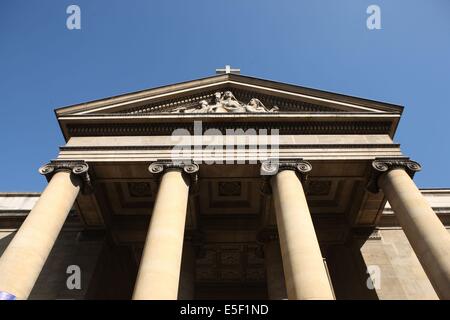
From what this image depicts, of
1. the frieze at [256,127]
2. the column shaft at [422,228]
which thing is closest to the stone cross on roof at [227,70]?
the frieze at [256,127]

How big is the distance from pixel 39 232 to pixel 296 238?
1111 cm

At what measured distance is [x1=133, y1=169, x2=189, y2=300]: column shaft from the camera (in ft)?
44.1

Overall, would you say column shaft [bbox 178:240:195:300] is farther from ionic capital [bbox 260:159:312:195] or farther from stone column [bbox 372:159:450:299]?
stone column [bbox 372:159:450:299]

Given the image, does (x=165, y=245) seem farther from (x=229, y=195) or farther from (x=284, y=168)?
(x=229, y=195)

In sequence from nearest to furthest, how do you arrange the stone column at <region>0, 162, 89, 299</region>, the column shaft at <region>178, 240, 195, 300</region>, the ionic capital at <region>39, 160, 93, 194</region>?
the stone column at <region>0, 162, 89, 299</region>
the ionic capital at <region>39, 160, 93, 194</region>
the column shaft at <region>178, 240, 195, 300</region>

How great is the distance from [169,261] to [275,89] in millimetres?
13349

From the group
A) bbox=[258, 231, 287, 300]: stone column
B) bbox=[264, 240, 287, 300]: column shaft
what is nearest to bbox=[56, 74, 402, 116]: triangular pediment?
bbox=[258, 231, 287, 300]: stone column

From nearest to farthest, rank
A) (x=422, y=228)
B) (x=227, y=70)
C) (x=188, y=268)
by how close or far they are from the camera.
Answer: (x=422, y=228) → (x=188, y=268) → (x=227, y=70)

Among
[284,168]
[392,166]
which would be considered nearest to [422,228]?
[392,166]

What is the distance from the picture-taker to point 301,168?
19016 millimetres

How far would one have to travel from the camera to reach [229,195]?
79.4 ft

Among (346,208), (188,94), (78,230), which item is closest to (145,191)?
(78,230)

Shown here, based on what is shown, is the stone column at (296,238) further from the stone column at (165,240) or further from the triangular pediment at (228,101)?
the triangular pediment at (228,101)

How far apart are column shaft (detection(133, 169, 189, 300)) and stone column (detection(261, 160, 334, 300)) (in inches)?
174
